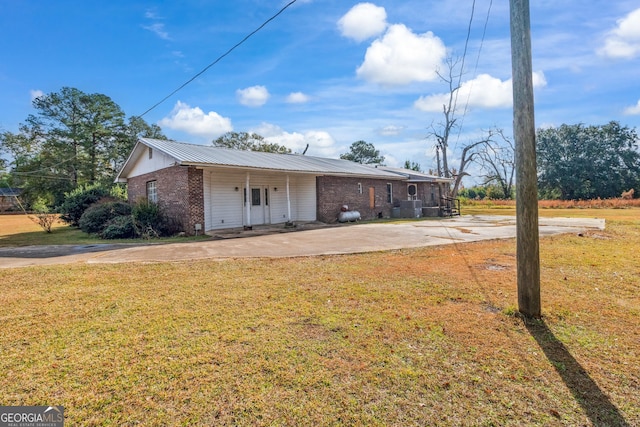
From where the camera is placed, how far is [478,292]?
4762 mm

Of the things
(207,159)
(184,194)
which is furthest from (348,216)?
(184,194)

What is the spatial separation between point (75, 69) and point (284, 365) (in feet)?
65.5

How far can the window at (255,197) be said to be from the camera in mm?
15322

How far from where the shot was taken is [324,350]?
10.00 feet

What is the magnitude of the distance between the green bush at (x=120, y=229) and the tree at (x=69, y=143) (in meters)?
25.7

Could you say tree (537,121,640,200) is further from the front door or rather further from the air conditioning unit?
the front door

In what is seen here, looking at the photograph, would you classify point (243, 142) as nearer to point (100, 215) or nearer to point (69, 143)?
point (69, 143)

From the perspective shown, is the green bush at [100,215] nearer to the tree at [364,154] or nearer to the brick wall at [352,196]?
the brick wall at [352,196]

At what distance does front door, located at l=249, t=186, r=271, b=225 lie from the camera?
603 inches

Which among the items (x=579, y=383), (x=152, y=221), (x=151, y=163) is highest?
(x=151, y=163)

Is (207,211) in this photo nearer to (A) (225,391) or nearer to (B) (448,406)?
(A) (225,391)

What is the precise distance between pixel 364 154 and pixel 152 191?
1736 inches

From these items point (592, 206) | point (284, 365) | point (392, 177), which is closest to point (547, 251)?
point (284, 365)

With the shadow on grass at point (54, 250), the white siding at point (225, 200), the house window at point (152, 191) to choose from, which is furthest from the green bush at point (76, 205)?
the white siding at point (225, 200)
